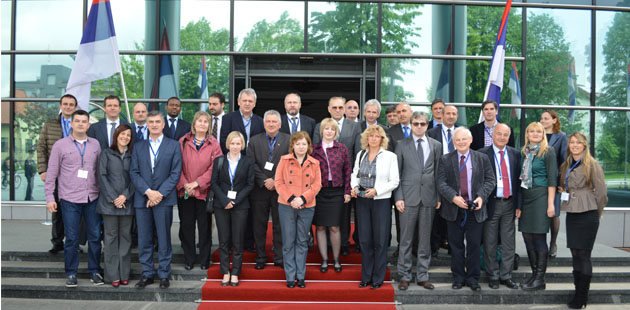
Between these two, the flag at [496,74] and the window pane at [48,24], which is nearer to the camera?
the flag at [496,74]

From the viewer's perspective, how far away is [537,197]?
510 cm

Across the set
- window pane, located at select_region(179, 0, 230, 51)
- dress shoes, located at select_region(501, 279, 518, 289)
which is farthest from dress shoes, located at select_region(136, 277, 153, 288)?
window pane, located at select_region(179, 0, 230, 51)

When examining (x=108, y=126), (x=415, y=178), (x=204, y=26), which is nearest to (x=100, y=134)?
(x=108, y=126)

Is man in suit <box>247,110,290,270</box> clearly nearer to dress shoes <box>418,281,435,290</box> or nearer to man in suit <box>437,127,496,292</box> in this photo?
dress shoes <box>418,281,435,290</box>

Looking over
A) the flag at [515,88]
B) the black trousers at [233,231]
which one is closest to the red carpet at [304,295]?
the black trousers at [233,231]

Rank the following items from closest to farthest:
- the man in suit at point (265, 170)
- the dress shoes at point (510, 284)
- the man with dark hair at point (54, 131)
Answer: the dress shoes at point (510, 284) → the man in suit at point (265, 170) → the man with dark hair at point (54, 131)

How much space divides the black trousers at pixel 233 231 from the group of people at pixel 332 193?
0.04 feet

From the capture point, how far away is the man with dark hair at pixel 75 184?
16.4ft

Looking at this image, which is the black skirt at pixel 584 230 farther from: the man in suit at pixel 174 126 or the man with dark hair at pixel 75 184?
the man with dark hair at pixel 75 184

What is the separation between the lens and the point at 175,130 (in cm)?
592

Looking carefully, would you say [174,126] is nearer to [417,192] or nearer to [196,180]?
[196,180]

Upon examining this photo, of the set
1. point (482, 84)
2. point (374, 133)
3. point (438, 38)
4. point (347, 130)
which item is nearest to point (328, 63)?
point (438, 38)

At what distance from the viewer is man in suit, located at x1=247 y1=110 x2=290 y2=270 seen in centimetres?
531

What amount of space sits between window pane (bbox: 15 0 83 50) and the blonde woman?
7913 mm
